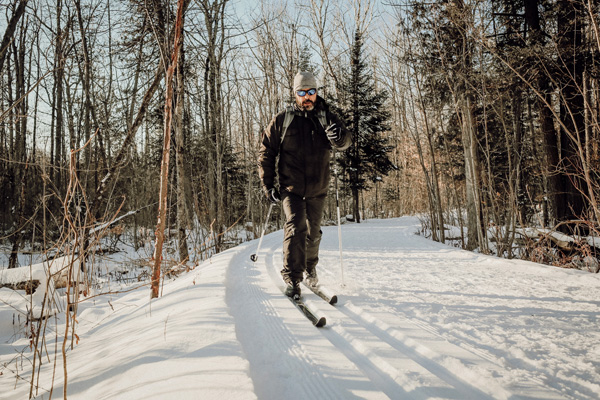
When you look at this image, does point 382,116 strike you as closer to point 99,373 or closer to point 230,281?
point 230,281

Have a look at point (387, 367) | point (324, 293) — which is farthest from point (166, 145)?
point (387, 367)

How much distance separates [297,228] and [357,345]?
4.60 ft

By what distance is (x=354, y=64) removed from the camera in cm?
1914

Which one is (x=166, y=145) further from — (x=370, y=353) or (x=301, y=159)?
(x=370, y=353)

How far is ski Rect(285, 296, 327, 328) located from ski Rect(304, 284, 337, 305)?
0.24 meters

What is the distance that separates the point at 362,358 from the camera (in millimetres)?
1832

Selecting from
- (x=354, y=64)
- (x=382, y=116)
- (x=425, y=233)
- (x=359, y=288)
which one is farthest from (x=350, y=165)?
(x=359, y=288)

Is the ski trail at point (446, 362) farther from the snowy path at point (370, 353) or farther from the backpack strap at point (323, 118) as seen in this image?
the backpack strap at point (323, 118)

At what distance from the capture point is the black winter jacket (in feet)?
10.7

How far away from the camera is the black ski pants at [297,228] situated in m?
3.10

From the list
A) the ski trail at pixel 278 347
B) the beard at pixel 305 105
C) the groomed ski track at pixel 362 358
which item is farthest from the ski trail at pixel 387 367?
the beard at pixel 305 105

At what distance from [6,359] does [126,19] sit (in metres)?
6.70

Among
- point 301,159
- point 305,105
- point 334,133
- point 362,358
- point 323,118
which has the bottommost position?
point 362,358

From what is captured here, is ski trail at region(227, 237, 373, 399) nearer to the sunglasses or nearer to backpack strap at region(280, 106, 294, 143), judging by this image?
backpack strap at region(280, 106, 294, 143)
